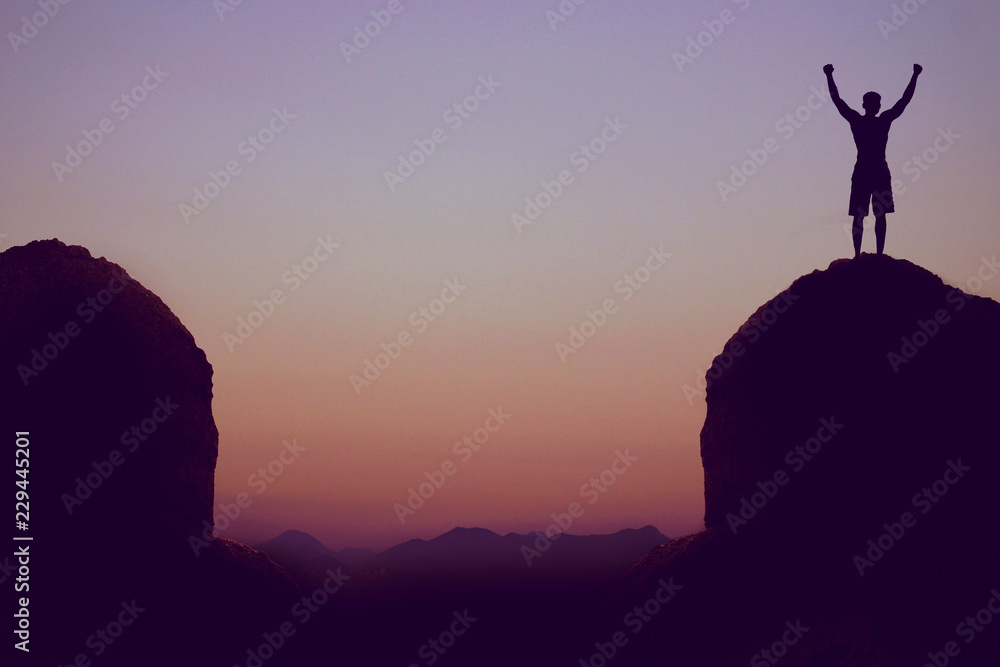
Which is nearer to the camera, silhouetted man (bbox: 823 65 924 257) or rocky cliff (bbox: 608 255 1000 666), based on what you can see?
rocky cliff (bbox: 608 255 1000 666)

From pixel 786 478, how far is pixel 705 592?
179cm

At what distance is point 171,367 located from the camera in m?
12.7

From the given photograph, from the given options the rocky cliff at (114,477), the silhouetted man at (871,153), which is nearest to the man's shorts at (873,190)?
the silhouetted man at (871,153)

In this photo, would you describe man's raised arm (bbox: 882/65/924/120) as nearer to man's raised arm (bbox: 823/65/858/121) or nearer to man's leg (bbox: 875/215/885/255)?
man's raised arm (bbox: 823/65/858/121)

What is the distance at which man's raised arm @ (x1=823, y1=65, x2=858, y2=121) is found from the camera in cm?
1280

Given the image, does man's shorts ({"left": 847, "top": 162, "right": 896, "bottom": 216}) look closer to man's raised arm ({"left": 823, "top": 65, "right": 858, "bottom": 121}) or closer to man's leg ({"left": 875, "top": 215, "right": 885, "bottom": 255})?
man's leg ({"left": 875, "top": 215, "right": 885, "bottom": 255})

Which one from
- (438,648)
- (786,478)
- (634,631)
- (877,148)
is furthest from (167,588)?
(877,148)

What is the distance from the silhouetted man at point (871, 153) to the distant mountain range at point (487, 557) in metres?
5.34

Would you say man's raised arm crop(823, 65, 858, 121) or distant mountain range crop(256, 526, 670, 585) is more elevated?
man's raised arm crop(823, 65, 858, 121)

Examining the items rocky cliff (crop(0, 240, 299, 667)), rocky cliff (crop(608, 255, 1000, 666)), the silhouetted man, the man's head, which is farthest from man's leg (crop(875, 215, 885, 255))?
rocky cliff (crop(0, 240, 299, 667))

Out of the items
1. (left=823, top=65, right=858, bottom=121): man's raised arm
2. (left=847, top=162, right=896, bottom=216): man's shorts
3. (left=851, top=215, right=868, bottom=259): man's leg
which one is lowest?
(left=851, top=215, right=868, bottom=259): man's leg

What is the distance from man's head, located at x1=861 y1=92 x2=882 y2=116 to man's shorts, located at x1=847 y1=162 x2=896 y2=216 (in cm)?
69

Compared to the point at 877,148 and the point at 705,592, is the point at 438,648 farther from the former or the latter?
the point at 877,148

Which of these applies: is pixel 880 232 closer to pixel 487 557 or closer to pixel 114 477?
pixel 114 477
